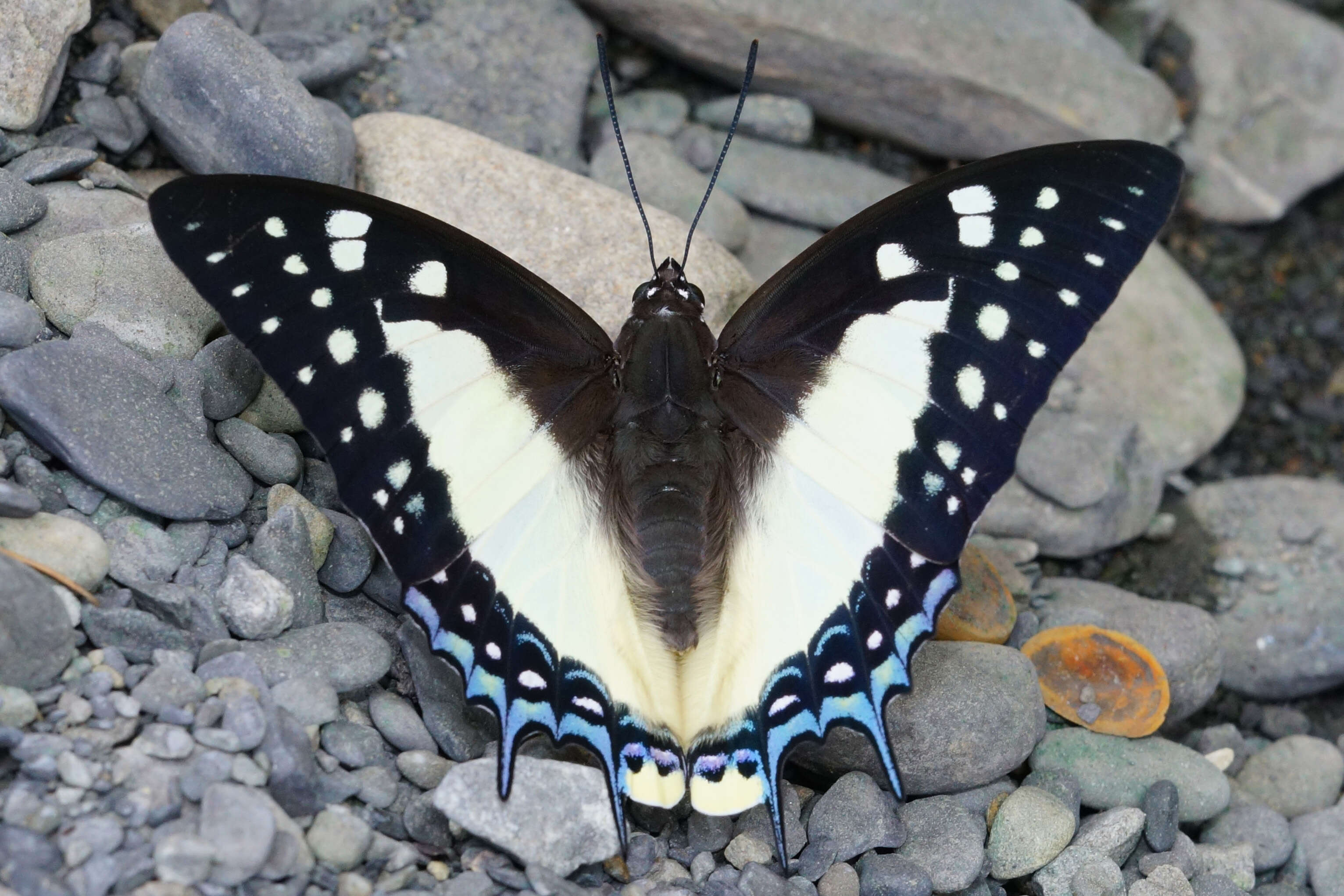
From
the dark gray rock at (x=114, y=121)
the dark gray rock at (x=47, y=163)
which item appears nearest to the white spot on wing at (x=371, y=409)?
the dark gray rock at (x=47, y=163)

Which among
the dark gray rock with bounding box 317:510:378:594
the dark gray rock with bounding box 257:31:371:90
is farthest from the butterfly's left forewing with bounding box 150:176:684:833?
the dark gray rock with bounding box 257:31:371:90

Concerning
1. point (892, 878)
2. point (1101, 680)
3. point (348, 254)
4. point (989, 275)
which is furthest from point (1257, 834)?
point (348, 254)

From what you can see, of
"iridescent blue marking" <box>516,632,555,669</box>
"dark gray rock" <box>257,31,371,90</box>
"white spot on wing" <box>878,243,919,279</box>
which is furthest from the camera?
"dark gray rock" <box>257,31,371,90</box>

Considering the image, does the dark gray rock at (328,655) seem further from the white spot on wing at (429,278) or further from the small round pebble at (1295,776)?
the small round pebble at (1295,776)

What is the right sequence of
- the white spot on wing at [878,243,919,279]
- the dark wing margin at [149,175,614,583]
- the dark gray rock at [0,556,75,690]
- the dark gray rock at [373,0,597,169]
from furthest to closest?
the dark gray rock at [373,0,597,169] → the white spot on wing at [878,243,919,279] → the dark wing margin at [149,175,614,583] → the dark gray rock at [0,556,75,690]

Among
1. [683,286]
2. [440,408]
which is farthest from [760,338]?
[440,408]

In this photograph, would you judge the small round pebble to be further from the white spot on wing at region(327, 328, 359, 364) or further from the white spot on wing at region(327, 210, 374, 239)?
the white spot on wing at region(327, 210, 374, 239)

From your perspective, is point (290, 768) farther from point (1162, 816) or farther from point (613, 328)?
point (1162, 816)

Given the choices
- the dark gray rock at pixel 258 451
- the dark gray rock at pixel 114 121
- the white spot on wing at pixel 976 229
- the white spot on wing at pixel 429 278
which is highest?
the white spot on wing at pixel 976 229
